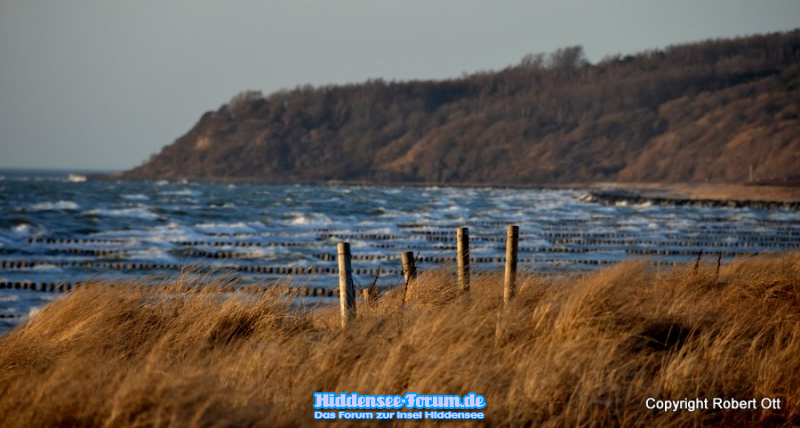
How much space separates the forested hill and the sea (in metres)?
56.6

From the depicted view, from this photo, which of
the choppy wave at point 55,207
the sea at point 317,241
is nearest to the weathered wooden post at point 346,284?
the sea at point 317,241

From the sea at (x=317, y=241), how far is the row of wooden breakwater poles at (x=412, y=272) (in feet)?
17.0

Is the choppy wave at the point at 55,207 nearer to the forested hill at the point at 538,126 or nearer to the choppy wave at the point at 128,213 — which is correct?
the choppy wave at the point at 128,213

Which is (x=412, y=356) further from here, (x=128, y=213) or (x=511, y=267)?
(x=128, y=213)

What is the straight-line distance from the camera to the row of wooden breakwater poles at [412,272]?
21.4ft

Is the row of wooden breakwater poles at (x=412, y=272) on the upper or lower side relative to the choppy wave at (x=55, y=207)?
upper

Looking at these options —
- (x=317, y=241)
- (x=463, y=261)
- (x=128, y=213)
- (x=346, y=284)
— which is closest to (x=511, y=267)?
(x=463, y=261)

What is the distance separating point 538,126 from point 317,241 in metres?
111

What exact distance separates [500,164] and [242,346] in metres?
120

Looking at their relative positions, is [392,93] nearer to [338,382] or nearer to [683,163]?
[683,163]

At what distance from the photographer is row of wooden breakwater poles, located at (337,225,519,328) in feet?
21.4

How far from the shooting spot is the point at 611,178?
108125 millimetres

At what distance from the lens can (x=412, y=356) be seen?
5191 mm

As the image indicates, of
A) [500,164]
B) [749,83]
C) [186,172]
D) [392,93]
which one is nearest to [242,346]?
[500,164]
